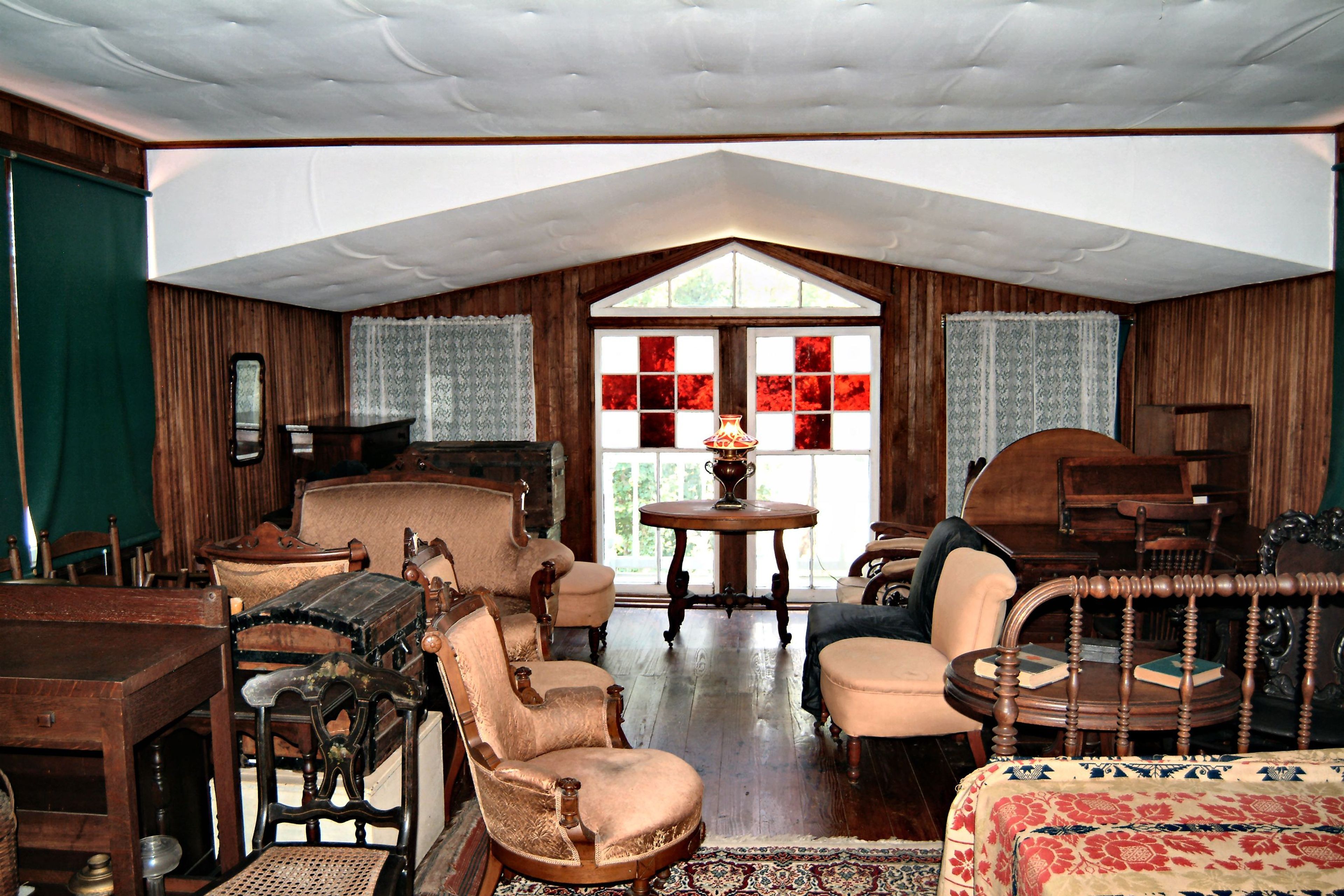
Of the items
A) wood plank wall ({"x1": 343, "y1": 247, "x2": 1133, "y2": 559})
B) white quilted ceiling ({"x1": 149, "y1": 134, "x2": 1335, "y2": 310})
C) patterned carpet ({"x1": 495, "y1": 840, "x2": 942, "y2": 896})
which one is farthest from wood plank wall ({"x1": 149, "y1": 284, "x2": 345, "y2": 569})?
patterned carpet ({"x1": 495, "y1": 840, "x2": 942, "y2": 896})

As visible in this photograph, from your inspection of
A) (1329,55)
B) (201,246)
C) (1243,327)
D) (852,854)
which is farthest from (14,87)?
(1243,327)

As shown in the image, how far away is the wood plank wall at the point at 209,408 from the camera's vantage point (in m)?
5.06

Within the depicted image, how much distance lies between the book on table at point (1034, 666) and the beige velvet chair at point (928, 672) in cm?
48

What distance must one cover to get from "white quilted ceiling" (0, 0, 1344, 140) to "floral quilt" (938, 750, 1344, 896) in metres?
2.28

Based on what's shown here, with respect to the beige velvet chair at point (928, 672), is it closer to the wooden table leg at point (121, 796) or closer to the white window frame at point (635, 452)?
the wooden table leg at point (121, 796)

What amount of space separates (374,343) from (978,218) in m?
4.66

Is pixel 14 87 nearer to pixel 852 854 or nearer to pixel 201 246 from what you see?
pixel 201 246

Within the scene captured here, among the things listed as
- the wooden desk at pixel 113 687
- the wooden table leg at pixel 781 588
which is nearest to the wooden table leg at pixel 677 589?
the wooden table leg at pixel 781 588

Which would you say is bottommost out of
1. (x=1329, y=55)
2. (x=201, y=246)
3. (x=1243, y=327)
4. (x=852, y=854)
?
(x=852, y=854)

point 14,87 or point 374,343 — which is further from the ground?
point 14,87

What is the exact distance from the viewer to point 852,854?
3.45 metres

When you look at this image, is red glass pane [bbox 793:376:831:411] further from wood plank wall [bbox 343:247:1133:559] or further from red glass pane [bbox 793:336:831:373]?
wood plank wall [bbox 343:247:1133:559]

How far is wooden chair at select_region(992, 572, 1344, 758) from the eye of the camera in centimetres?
273

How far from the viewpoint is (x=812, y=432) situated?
767 cm
